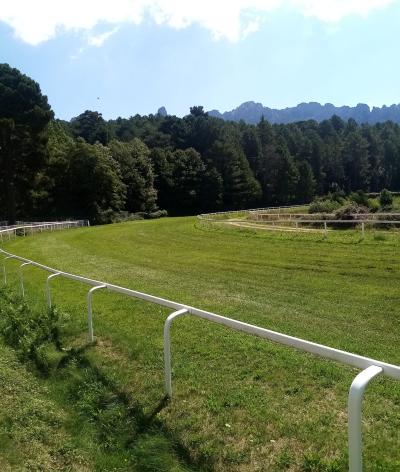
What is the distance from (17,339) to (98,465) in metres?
4.17

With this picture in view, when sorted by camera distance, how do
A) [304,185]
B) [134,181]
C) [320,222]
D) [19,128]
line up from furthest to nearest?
[304,185]
[134,181]
[19,128]
[320,222]

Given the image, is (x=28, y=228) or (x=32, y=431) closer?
(x=32, y=431)

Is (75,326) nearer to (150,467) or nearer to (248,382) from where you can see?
(248,382)

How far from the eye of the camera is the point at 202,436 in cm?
429

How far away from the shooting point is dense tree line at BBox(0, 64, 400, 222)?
46219mm

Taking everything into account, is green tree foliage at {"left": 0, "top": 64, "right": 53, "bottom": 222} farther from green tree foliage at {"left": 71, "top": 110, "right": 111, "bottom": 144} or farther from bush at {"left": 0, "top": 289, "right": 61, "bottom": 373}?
bush at {"left": 0, "top": 289, "right": 61, "bottom": 373}

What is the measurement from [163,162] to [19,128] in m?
31.4

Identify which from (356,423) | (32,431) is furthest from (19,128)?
(356,423)

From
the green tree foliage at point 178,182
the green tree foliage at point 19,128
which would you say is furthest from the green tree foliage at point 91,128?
the green tree foliage at point 19,128

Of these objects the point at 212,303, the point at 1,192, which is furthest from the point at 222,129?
the point at 212,303

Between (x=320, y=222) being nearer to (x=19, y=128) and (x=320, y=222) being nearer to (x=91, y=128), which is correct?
(x=19, y=128)

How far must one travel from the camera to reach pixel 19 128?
146 feet

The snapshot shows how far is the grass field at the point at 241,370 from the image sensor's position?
13.3 ft

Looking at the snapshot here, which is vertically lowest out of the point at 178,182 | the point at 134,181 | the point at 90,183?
the point at 178,182
